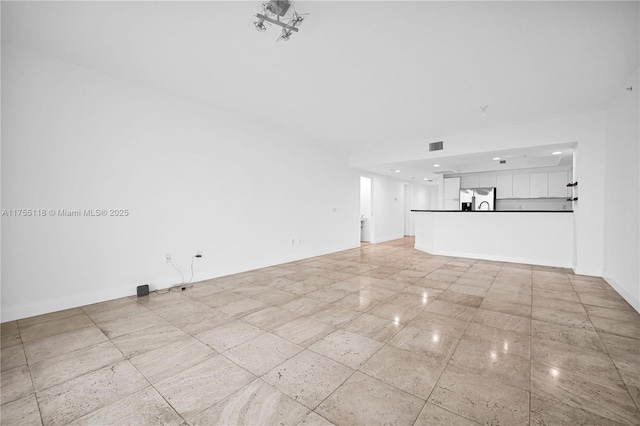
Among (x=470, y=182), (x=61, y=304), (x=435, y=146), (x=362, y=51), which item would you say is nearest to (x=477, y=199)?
(x=470, y=182)

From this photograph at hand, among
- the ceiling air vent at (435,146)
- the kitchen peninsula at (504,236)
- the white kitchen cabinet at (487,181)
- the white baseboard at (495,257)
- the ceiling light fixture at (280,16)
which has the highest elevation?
the ceiling light fixture at (280,16)

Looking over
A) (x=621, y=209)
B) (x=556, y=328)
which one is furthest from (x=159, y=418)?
(x=621, y=209)

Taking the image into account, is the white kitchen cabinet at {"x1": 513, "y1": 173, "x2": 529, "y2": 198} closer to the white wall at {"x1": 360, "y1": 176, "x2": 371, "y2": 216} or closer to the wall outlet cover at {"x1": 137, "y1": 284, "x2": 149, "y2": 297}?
the white wall at {"x1": 360, "y1": 176, "x2": 371, "y2": 216}

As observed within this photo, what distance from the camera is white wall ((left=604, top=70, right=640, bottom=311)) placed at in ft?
10.6

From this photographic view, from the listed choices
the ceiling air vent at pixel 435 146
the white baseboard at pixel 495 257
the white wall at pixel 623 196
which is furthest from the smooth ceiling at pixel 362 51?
the white baseboard at pixel 495 257

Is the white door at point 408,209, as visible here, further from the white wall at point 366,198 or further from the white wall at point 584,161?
the white wall at point 584,161

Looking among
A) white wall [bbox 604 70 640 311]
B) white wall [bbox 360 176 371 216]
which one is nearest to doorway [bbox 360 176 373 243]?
white wall [bbox 360 176 371 216]

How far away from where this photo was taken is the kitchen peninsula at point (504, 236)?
5.42 meters

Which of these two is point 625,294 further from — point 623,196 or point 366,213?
point 366,213

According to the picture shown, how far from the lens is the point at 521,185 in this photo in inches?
331

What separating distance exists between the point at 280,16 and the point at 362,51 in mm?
969

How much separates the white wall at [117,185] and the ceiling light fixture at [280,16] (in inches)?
91.7

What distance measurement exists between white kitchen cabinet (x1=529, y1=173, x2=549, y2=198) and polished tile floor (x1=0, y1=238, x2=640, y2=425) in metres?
5.49

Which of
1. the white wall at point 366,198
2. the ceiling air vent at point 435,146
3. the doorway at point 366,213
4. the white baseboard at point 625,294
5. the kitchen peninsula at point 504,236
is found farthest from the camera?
the white wall at point 366,198
